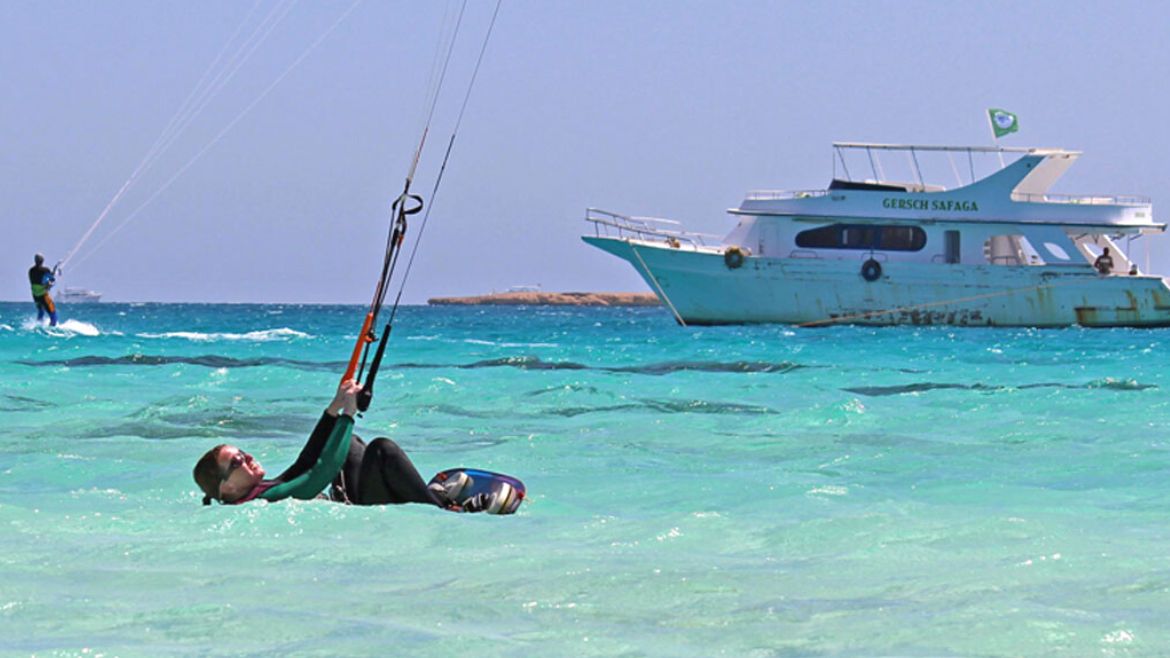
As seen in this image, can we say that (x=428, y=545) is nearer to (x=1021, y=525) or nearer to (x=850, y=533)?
(x=850, y=533)

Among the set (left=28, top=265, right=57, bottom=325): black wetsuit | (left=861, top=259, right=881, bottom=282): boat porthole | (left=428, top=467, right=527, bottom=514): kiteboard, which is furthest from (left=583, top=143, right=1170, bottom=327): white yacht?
(left=428, top=467, right=527, bottom=514): kiteboard

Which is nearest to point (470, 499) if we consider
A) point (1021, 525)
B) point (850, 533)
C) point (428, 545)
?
point (428, 545)

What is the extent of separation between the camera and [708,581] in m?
5.86

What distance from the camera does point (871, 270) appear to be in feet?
140

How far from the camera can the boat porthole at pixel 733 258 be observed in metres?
42.6

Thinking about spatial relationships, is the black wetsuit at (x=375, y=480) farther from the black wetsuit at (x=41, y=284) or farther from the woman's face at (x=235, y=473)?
the black wetsuit at (x=41, y=284)

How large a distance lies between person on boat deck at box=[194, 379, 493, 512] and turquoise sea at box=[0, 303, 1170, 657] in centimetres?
10

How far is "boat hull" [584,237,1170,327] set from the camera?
4281cm

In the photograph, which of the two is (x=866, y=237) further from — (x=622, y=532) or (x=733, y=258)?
(x=622, y=532)

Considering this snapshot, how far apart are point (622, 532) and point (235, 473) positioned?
65.7 inches

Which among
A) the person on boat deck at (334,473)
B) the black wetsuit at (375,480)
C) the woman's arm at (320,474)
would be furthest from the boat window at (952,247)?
the woman's arm at (320,474)

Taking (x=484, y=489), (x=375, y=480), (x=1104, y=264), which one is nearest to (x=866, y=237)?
(x=1104, y=264)

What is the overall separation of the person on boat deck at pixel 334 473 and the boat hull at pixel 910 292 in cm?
3566

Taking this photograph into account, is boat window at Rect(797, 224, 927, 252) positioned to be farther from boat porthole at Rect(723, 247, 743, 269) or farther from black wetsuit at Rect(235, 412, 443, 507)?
black wetsuit at Rect(235, 412, 443, 507)
